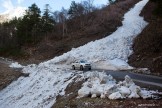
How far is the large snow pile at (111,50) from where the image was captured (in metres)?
42.1

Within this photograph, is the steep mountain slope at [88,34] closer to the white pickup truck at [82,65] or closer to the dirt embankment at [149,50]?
the dirt embankment at [149,50]

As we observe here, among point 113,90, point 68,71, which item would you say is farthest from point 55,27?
point 113,90

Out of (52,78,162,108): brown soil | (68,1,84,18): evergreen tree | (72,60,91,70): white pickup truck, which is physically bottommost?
(52,78,162,108): brown soil

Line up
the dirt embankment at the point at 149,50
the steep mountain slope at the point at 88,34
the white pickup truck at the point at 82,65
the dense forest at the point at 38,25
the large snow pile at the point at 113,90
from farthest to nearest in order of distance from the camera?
the dense forest at the point at 38,25 → the steep mountain slope at the point at 88,34 → the white pickup truck at the point at 82,65 → the dirt embankment at the point at 149,50 → the large snow pile at the point at 113,90

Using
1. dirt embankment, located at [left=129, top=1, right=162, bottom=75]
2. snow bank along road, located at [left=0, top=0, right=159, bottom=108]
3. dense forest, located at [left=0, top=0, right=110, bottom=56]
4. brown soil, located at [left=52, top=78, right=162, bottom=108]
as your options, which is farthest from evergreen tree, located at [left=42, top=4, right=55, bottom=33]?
brown soil, located at [left=52, top=78, right=162, bottom=108]

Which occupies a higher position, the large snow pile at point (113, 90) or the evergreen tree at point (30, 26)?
the evergreen tree at point (30, 26)

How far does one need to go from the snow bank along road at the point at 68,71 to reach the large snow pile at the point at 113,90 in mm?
55

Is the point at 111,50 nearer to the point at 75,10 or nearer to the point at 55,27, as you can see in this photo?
the point at 75,10

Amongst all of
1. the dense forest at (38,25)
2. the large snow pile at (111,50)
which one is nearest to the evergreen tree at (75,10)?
the dense forest at (38,25)

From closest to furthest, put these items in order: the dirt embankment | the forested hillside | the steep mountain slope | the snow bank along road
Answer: the snow bank along road
the dirt embankment
the steep mountain slope
the forested hillside

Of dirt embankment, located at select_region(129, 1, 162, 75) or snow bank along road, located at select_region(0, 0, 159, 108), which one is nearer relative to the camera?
snow bank along road, located at select_region(0, 0, 159, 108)

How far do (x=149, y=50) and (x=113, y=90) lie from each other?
835 inches

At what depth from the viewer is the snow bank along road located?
26.5m

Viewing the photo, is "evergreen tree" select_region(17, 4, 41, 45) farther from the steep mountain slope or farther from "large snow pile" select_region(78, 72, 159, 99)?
"large snow pile" select_region(78, 72, 159, 99)
